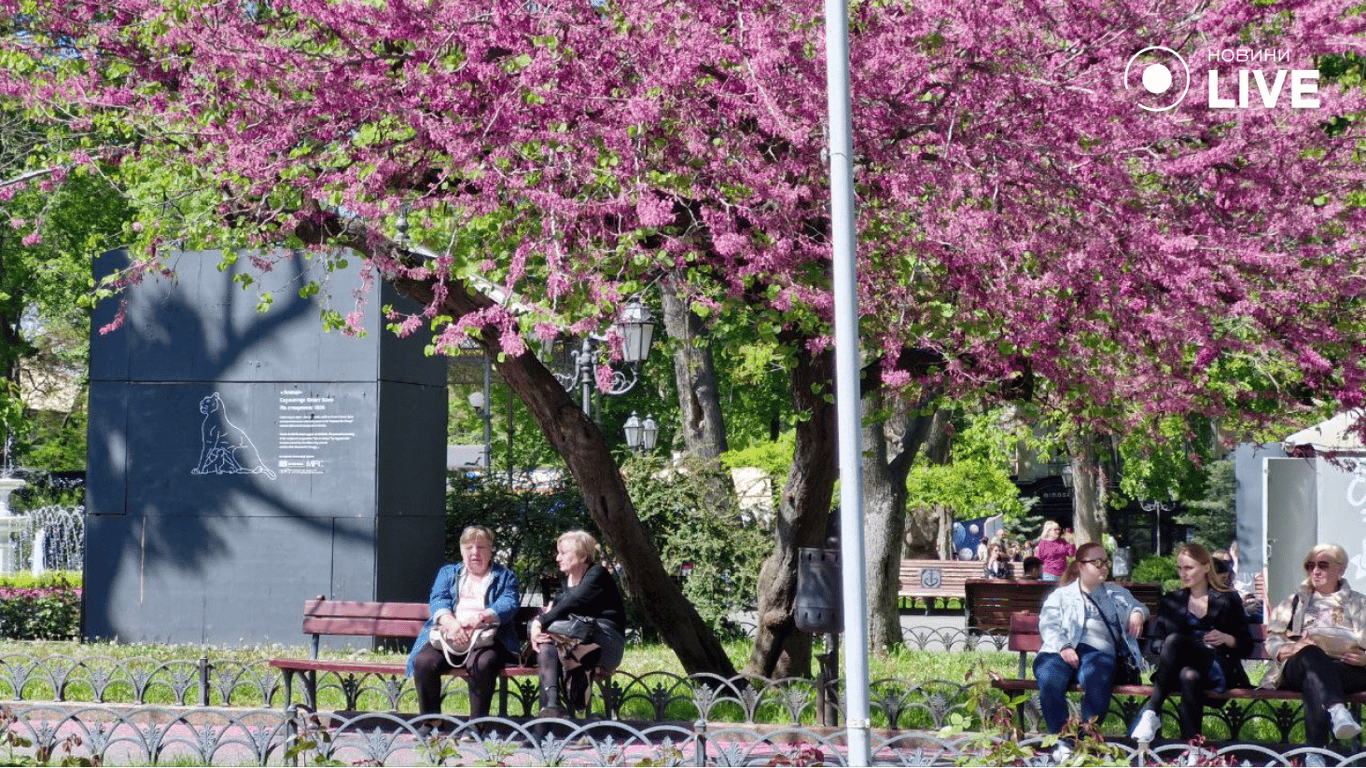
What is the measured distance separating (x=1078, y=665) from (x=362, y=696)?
5158 millimetres

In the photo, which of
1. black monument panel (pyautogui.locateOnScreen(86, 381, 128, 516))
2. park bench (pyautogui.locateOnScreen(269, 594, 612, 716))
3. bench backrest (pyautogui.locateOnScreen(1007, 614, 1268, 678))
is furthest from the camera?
black monument panel (pyautogui.locateOnScreen(86, 381, 128, 516))

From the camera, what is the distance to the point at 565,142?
29.8 ft

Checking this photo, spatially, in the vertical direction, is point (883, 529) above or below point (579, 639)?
above

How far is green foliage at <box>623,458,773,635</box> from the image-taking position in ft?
61.1

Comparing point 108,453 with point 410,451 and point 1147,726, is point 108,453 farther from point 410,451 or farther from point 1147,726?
point 1147,726

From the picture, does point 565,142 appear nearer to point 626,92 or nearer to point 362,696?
point 626,92

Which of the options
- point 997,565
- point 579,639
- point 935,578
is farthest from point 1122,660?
point 997,565

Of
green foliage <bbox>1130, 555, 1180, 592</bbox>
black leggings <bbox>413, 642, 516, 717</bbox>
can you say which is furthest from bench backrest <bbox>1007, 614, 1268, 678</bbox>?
green foliage <bbox>1130, 555, 1180, 592</bbox>

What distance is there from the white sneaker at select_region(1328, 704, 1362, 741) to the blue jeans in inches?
47.5

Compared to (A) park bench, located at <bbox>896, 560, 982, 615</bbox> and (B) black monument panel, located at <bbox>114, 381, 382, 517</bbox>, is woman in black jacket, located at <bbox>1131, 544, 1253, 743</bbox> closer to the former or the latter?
(B) black monument panel, located at <bbox>114, 381, 382, 517</bbox>

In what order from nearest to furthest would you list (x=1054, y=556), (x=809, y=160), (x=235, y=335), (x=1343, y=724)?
(x=1343, y=724), (x=809, y=160), (x=235, y=335), (x=1054, y=556)

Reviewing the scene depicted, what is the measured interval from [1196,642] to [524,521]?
10.8m

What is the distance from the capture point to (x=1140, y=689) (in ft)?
29.9

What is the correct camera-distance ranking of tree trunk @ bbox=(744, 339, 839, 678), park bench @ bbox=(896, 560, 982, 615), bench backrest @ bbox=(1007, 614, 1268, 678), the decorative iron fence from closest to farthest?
1. the decorative iron fence
2. bench backrest @ bbox=(1007, 614, 1268, 678)
3. tree trunk @ bbox=(744, 339, 839, 678)
4. park bench @ bbox=(896, 560, 982, 615)
